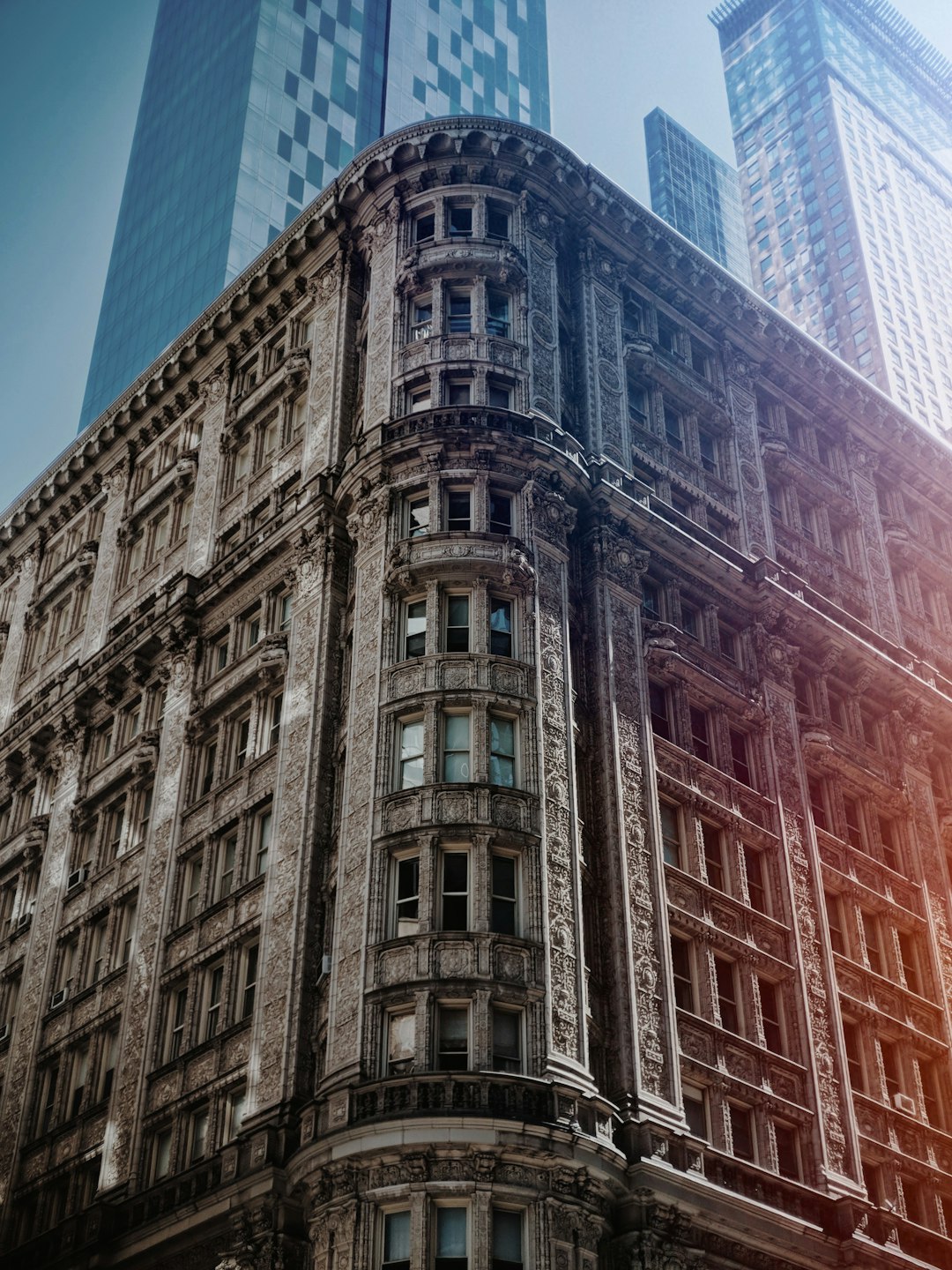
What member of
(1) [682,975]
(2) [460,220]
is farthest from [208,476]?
(1) [682,975]

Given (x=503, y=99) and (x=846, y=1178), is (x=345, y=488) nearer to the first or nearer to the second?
(x=846, y=1178)

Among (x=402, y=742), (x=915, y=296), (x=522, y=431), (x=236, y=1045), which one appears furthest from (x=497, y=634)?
(x=915, y=296)

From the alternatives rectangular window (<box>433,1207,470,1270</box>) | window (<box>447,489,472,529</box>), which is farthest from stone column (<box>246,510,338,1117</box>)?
rectangular window (<box>433,1207,470,1270</box>)

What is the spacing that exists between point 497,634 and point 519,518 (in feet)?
15.4

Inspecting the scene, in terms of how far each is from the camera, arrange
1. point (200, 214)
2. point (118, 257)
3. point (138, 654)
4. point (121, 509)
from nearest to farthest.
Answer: point (138, 654) → point (121, 509) → point (200, 214) → point (118, 257)

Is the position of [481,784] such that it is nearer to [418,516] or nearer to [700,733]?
[418,516]

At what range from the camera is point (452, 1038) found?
3978 cm

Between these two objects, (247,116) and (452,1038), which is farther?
(247,116)

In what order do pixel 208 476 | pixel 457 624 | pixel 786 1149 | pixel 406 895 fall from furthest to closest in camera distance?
pixel 208 476
pixel 457 624
pixel 786 1149
pixel 406 895

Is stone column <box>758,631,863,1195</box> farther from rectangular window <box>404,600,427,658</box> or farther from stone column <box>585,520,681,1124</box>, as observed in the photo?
rectangular window <box>404,600,427,658</box>

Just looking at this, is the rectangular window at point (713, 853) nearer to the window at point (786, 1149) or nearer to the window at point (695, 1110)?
the window at point (695, 1110)

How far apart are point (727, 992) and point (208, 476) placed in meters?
29.0

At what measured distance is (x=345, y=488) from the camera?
53312mm

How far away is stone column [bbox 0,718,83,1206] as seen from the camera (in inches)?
2089
